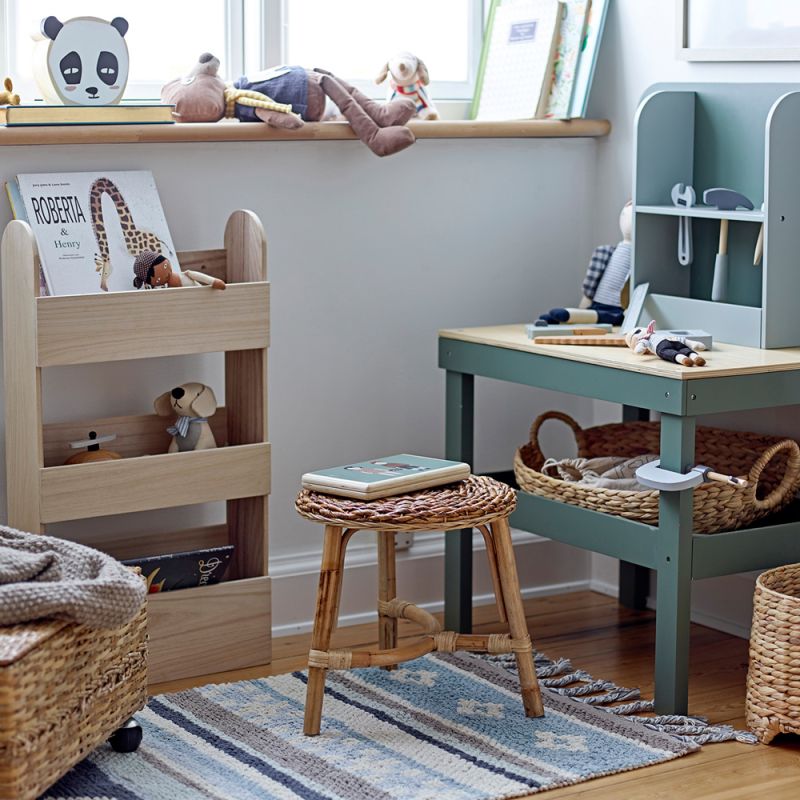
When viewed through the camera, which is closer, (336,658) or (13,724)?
(13,724)

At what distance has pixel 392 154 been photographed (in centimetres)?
278

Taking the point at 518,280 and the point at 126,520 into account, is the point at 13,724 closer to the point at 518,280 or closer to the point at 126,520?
the point at 126,520

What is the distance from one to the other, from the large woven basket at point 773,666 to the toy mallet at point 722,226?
0.55m

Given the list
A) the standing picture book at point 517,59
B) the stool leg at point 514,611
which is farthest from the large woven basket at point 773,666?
the standing picture book at point 517,59

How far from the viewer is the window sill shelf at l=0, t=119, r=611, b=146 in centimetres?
241

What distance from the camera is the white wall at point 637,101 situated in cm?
269

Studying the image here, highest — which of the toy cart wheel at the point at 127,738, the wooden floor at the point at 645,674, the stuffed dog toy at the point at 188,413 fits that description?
the stuffed dog toy at the point at 188,413

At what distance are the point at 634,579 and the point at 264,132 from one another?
1.19 metres

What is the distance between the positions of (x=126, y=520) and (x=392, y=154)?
2.85 feet

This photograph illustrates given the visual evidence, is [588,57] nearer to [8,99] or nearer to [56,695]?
[8,99]

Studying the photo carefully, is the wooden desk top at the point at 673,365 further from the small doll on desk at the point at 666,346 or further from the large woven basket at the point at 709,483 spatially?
the large woven basket at the point at 709,483

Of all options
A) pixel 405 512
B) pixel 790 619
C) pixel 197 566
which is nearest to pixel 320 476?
pixel 405 512

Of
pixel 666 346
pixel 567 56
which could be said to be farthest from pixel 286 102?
pixel 666 346

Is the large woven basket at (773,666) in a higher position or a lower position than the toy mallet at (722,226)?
lower
